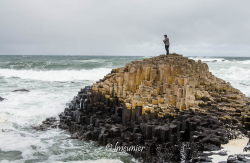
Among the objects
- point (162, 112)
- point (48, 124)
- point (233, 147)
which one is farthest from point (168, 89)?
point (48, 124)

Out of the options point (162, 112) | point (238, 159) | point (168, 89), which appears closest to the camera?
point (238, 159)

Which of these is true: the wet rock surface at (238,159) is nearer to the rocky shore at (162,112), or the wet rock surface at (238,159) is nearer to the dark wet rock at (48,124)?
the rocky shore at (162,112)

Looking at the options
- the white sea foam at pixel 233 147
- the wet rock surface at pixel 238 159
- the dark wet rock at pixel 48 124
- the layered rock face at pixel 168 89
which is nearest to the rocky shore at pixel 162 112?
the layered rock face at pixel 168 89

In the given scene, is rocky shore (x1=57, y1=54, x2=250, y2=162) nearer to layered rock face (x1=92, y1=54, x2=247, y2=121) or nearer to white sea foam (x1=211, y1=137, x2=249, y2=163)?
layered rock face (x1=92, y1=54, x2=247, y2=121)

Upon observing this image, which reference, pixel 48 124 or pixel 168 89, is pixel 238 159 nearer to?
pixel 168 89

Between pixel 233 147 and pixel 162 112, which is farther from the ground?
pixel 162 112

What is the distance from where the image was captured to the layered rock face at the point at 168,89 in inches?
369

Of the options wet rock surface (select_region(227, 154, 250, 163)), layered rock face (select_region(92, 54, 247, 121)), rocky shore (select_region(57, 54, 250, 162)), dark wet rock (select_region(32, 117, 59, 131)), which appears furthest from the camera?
dark wet rock (select_region(32, 117, 59, 131))

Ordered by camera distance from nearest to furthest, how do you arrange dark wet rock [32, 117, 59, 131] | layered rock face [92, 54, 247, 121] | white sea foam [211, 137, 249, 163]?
1. white sea foam [211, 137, 249, 163]
2. layered rock face [92, 54, 247, 121]
3. dark wet rock [32, 117, 59, 131]

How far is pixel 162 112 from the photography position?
8.96 meters

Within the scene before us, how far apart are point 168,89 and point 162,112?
1.32 metres

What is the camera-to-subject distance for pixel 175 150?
762 cm

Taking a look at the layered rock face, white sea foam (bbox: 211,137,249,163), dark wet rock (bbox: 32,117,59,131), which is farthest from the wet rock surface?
dark wet rock (bbox: 32,117,59,131)

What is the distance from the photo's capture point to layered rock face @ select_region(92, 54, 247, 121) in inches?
369
